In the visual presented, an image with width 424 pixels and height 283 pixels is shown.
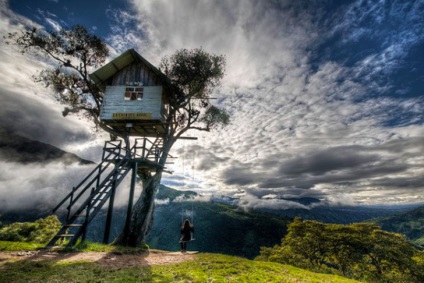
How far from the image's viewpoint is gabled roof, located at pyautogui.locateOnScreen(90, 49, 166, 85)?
20500 millimetres

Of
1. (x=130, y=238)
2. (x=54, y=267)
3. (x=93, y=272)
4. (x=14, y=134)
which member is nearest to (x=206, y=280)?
(x=93, y=272)

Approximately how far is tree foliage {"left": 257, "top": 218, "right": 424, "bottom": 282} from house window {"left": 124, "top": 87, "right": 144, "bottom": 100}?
2977 cm

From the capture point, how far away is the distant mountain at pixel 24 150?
105 meters

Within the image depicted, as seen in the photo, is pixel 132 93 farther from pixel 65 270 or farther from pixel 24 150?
pixel 24 150

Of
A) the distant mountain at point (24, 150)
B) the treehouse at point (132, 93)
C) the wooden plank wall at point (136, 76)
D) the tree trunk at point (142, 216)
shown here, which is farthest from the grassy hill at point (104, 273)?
the distant mountain at point (24, 150)

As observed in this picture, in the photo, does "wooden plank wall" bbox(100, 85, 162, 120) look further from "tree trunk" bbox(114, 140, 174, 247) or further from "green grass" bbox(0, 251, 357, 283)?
"green grass" bbox(0, 251, 357, 283)

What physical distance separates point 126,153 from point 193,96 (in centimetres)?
879

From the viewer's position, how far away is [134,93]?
2080cm

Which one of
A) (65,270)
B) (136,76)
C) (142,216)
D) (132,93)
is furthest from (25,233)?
(136,76)

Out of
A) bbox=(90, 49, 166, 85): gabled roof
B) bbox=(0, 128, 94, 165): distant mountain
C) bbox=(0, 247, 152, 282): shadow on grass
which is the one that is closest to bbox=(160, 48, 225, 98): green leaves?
bbox=(90, 49, 166, 85): gabled roof

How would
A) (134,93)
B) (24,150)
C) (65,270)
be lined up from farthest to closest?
1. (24,150)
2. (134,93)
3. (65,270)

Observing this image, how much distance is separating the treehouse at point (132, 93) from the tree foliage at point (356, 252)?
27.9 m

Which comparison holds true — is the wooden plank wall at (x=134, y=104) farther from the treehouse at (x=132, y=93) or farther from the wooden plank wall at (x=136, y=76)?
the wooden plank wall at (x=136, y=76)

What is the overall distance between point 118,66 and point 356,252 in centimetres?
4663
